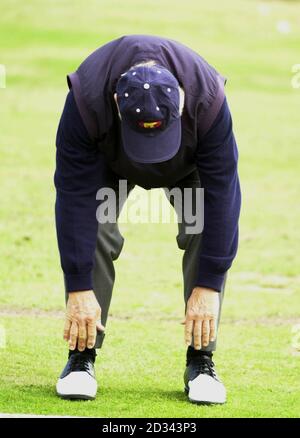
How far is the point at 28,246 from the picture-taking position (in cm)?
1147

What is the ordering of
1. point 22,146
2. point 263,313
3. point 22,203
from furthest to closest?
1. point 22,146
2. point 22,203
3. point 263,313

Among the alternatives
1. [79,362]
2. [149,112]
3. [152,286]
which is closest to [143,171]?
[149,112]

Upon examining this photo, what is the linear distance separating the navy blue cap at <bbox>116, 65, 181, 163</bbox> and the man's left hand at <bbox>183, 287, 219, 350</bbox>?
0.87m

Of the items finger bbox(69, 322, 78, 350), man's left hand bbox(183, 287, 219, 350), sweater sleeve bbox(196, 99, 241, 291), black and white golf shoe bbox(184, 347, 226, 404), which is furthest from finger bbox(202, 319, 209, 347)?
finger bbox(69, 322, 78, 350)

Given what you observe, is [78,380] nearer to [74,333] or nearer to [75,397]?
[75,397]

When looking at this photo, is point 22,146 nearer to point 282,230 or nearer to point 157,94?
point 282,230

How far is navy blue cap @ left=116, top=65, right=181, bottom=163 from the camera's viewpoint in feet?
16.4

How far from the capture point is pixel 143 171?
552 centimetres

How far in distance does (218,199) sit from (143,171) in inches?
14.9

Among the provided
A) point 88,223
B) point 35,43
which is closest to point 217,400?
point 88,223

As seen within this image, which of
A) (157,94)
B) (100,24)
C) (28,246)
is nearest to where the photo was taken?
(157,94)

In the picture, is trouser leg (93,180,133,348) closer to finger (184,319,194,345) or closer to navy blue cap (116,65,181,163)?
finger (184,319,194,345)
